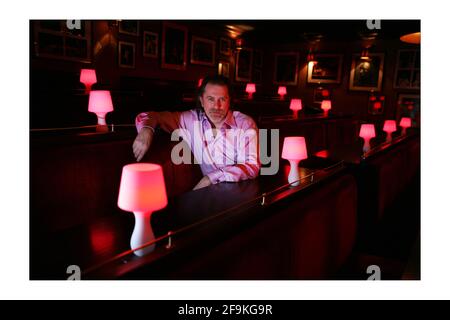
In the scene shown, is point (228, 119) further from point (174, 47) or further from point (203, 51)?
point (203, 51)

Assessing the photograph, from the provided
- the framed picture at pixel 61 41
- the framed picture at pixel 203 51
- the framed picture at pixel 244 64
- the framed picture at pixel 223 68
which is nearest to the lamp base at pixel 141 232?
the framed picture at pixel 61 41

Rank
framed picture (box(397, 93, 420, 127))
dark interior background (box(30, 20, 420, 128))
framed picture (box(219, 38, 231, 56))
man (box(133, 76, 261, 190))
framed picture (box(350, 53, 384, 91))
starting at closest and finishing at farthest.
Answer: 1. man (box(133, 76, 261, 190))
2. dark interior background (box(30, 20, 420, 128))
3. framed picture (box(219, 38, 231, 56))
4. framed picture (box(397, 93, 420, 127))
5. framed picture (box(350, 53, 384, 91))

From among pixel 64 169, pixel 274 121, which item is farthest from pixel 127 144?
pixel 274 121

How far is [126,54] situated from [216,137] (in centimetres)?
517

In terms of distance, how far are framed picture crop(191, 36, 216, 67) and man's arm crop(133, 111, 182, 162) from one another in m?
6.25

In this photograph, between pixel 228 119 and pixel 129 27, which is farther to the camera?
pixel 129 27

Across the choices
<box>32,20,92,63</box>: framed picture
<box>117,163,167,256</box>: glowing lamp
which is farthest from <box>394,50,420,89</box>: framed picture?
<box>117,163,167,256</box>: glowing lamp

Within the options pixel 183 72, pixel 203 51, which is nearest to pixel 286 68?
pixel 203 51

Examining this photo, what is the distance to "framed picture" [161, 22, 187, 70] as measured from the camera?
7535mm

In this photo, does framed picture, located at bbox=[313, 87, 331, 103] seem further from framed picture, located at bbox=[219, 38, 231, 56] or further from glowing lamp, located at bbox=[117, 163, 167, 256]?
glowing lamp, located at bbox=[117, 163, 167, 256]

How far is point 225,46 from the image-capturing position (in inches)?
370

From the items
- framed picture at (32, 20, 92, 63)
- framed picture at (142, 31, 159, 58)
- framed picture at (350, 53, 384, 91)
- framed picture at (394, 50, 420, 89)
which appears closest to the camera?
framed picture at (32, 20, 92, 63)

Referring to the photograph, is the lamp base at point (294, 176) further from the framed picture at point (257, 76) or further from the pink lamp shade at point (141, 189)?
the framed picture at point (257, 76)

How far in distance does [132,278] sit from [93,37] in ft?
19.9
